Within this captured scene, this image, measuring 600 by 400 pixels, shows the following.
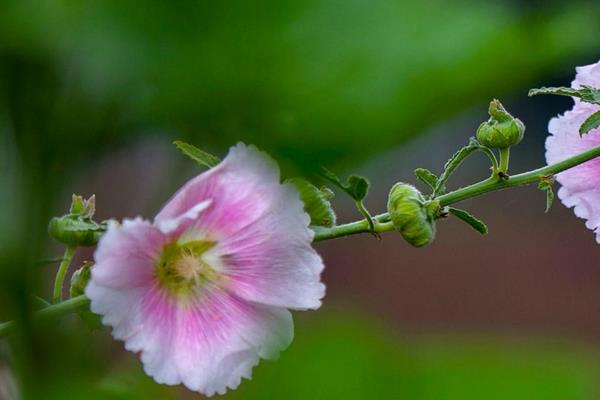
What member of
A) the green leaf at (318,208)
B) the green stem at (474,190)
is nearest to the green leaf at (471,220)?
the green stem at (474,190)

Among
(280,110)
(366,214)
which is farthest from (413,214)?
(280,110)

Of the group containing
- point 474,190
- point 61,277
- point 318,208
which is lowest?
point 61,277

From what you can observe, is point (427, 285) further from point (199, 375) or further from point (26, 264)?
point (26, 264)

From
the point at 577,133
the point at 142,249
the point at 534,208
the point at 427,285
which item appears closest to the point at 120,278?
the point at 142,249

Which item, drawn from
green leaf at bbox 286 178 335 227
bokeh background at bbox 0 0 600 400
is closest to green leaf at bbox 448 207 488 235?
green leaf at bbox 286 178 335 227

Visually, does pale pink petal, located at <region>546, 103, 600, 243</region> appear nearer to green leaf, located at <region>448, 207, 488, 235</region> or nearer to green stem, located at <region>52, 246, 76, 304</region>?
green leaf, located at <region>448, 207, 488, 235</region>

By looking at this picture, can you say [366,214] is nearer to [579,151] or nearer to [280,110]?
[579,151]
